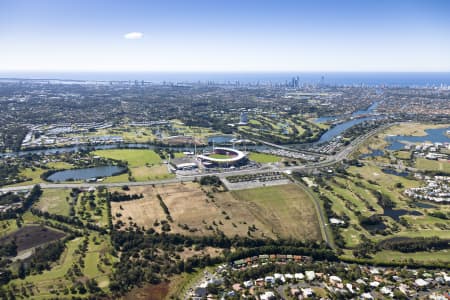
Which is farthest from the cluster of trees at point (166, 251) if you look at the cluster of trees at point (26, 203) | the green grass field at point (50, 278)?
the cluster of trees at point (26, 203)

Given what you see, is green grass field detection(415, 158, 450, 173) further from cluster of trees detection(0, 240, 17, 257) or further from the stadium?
cluster of trees detection(0, 240, 17, 257)

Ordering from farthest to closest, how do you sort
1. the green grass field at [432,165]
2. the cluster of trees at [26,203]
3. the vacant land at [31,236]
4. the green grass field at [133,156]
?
the green grass field at [133,156]
the green grass field at [432,165]
the cluster of trees at [26,203]
the vacant land at [31,236]

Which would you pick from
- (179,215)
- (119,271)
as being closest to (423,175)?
(179,215)

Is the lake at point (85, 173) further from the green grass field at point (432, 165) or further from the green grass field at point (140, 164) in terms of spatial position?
the green grass field at point (432, 165)

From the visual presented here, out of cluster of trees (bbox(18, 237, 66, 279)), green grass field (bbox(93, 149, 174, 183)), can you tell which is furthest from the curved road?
cluster of trees (bbox(18, 237, 66, 279))

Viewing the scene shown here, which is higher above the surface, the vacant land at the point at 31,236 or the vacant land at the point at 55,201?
the vacant land at the point at 55,201

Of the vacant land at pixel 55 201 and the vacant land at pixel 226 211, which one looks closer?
the vacant land at pixel 226 211
